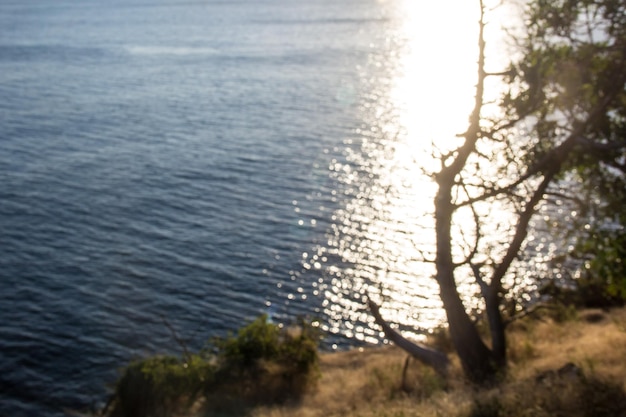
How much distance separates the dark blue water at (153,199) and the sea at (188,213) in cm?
12

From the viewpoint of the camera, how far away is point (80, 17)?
5802 inches

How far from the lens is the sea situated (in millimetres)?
32844

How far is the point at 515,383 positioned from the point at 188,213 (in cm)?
3019

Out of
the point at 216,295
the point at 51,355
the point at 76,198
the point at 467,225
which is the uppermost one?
the point at 76,198

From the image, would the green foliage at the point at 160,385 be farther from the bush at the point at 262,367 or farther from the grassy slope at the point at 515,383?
the grassy slope at the point at 515,383

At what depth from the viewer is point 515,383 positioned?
1605 cm

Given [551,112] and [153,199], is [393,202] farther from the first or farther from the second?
[551,112]

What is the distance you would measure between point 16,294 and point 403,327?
17969 millimetres

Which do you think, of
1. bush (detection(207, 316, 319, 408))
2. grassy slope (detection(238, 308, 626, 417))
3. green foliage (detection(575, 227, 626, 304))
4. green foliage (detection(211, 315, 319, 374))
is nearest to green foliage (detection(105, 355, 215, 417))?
bush (detection(207, 316, 319, 408))

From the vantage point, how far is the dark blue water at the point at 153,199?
107 feet

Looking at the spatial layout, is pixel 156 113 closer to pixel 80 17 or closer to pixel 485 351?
pixel 485 351

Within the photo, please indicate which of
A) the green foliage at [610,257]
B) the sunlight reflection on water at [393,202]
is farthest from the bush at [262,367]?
the green foliage at [610,257]

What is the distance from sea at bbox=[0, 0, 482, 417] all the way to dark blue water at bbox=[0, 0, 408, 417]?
12 cm

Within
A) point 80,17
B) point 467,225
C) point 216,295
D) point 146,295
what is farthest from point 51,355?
point 80,17
